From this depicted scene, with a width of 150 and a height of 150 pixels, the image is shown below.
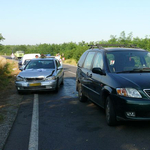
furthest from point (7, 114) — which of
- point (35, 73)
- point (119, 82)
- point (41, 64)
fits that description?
point (41, 64)

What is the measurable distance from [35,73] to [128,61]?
16.5 feet

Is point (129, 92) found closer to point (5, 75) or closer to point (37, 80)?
point (37, 80)

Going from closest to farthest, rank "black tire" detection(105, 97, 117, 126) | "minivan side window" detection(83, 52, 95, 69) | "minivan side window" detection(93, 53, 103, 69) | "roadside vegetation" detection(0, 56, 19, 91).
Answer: "black tire" detection(105, 97, 117, 126) → "minivan side window" detection(93, 53, 103, 69) → "minivan side window" detection(83, 52, 95, 69) → "roadside vegetation" detection(0, 56, 19, 91)

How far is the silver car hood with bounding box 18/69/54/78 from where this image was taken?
9.82 m

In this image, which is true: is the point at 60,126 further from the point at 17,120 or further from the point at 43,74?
the point at 43,74

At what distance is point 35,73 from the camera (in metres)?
10.1

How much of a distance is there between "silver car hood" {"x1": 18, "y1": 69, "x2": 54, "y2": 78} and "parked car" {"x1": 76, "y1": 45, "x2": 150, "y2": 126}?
9.35 ft

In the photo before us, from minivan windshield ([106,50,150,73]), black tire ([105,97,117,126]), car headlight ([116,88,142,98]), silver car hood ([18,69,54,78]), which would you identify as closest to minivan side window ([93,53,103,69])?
minivan windshield ([106,50,150,73])

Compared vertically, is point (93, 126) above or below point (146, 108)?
below

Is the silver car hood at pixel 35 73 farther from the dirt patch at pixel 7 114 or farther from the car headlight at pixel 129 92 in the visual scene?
the car headlight at pixel 129 92

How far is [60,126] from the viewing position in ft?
17.4

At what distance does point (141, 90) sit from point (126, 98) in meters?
0.31

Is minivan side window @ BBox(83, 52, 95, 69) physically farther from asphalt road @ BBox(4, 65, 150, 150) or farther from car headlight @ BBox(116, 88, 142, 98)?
car headlight @ BBox(116, 88, 142, 98)

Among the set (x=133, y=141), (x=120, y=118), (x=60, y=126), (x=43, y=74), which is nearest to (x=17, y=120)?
(x=60, y=126)
